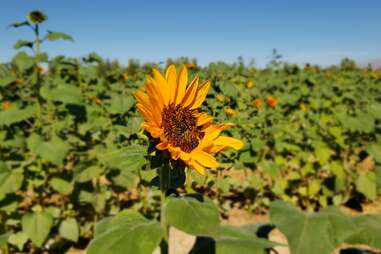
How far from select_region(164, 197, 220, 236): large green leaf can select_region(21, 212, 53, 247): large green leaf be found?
218 cm

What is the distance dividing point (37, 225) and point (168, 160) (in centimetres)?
238

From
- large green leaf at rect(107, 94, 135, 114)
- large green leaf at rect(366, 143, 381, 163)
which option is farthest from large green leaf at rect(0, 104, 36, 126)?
large green leaf at rect(366, 143, 381, 163)

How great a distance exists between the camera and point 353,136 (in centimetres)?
497

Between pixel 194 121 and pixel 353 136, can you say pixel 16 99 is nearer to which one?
pixel 194 121

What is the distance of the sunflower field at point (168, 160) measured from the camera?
4.93 ft

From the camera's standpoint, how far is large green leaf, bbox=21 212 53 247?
11.2 ft

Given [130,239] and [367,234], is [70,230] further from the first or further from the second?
[367,234]

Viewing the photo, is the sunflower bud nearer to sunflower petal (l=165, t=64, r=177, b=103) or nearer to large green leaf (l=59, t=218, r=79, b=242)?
large green leaf (l=59, t=218, r=79, b=242)

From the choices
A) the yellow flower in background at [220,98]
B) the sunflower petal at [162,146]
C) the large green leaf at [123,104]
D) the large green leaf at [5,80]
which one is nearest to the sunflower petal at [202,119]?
the sunflower petal at [162,146]

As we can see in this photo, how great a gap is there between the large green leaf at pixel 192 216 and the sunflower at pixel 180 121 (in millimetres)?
172

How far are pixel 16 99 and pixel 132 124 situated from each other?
251 centimetres

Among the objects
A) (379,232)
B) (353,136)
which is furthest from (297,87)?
(379,232)

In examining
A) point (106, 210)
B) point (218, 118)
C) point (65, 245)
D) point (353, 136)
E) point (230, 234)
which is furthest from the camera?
point (353, 136)

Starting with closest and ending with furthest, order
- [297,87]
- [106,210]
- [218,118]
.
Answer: [218,118] → [106,210] → [297,87]
